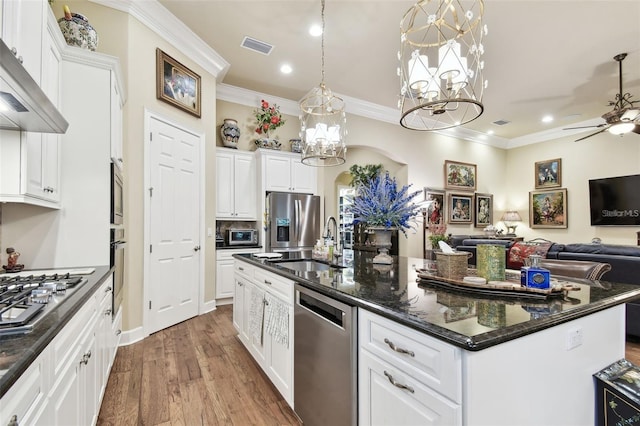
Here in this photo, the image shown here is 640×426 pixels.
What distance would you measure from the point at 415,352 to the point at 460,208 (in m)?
6.95

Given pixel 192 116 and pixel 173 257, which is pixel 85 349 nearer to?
pixel 173 257

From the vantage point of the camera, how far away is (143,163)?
3.37m

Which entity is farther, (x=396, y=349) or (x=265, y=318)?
(x=265, y=318)

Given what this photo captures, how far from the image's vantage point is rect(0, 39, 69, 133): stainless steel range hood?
1.11m

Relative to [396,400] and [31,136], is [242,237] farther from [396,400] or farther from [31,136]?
[396,400]

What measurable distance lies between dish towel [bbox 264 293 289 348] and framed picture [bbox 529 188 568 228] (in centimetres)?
761

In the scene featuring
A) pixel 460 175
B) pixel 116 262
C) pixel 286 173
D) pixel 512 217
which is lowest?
pixel 116 262

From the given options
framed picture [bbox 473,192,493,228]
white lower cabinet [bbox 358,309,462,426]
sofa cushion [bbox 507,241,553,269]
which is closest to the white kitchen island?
white lower cabinet [bbox 358,309,462,426]

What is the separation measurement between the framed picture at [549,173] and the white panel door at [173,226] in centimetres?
779

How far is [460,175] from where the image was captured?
737cm

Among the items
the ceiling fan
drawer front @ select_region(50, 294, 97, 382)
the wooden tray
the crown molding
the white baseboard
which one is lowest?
the white baseboard

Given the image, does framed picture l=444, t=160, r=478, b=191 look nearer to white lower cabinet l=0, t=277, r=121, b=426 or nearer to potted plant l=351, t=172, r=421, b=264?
potted plant l=351, t=172, r=421, b=264

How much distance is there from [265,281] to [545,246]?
3.30m

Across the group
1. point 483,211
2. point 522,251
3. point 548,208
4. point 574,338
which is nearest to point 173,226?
point 574,338
